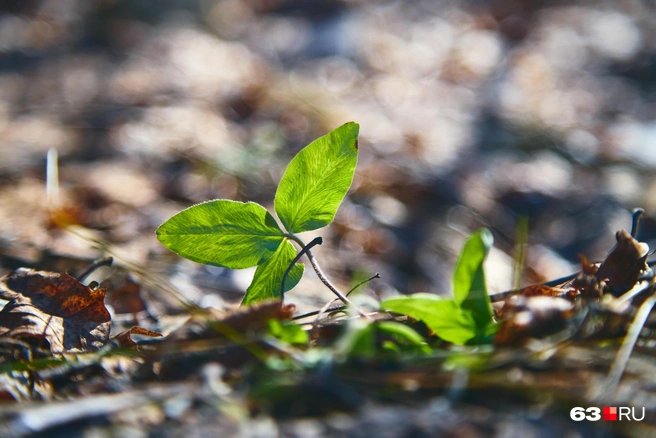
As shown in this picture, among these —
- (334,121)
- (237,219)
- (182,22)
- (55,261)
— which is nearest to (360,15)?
(182,22)

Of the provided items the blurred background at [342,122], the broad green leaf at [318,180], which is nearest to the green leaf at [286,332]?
the broad green leaf at [318,180]

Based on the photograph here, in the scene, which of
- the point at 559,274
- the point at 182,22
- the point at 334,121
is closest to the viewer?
the point at 559,274

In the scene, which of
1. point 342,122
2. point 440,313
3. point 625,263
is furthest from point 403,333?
point 342,122

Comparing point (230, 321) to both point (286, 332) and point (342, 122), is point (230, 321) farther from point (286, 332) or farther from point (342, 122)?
point (342, 122)

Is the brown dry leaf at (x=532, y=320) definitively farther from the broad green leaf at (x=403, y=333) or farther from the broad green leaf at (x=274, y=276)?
the broad green leaf at (x=274, y=276)

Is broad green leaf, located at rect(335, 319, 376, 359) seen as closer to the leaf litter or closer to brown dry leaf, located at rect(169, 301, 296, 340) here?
the leaf litter

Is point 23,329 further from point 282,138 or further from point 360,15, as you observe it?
point 360,15
